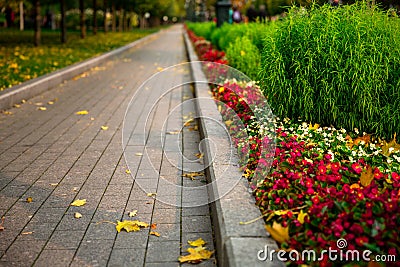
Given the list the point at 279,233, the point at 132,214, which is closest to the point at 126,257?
the point at 132,214

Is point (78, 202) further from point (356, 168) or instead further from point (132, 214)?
point (356, 168)

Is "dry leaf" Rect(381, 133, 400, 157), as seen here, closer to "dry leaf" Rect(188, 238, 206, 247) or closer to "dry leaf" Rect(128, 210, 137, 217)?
"dry leaf" Rect(188, 238, 206, 247)

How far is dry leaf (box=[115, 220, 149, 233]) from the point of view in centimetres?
378

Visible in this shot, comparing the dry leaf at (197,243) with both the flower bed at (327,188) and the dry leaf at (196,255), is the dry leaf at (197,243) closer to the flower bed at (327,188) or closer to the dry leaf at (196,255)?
the dry leaf at (196,255)

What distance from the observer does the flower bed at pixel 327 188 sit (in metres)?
2.84

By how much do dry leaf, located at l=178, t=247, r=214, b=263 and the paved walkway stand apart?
0.15 ft

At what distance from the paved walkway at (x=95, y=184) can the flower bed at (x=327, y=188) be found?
1.83 ft

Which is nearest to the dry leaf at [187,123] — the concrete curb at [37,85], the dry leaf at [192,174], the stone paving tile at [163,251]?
the dry leaf at [192,174]

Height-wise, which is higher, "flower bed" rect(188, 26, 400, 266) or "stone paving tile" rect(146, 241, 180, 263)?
"flower bed" rect(188, 26, 400, 266)

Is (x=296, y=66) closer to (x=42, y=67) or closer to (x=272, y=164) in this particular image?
(x=272, y=164)

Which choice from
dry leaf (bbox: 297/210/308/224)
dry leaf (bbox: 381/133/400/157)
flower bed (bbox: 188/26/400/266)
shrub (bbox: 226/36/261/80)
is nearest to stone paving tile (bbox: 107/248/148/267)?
flower bed (bbox: 188/26/400/266)

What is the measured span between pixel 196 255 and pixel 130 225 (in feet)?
2.35

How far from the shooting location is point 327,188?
3482 mm

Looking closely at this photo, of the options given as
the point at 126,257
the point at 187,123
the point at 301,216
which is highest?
the point at 301,216
